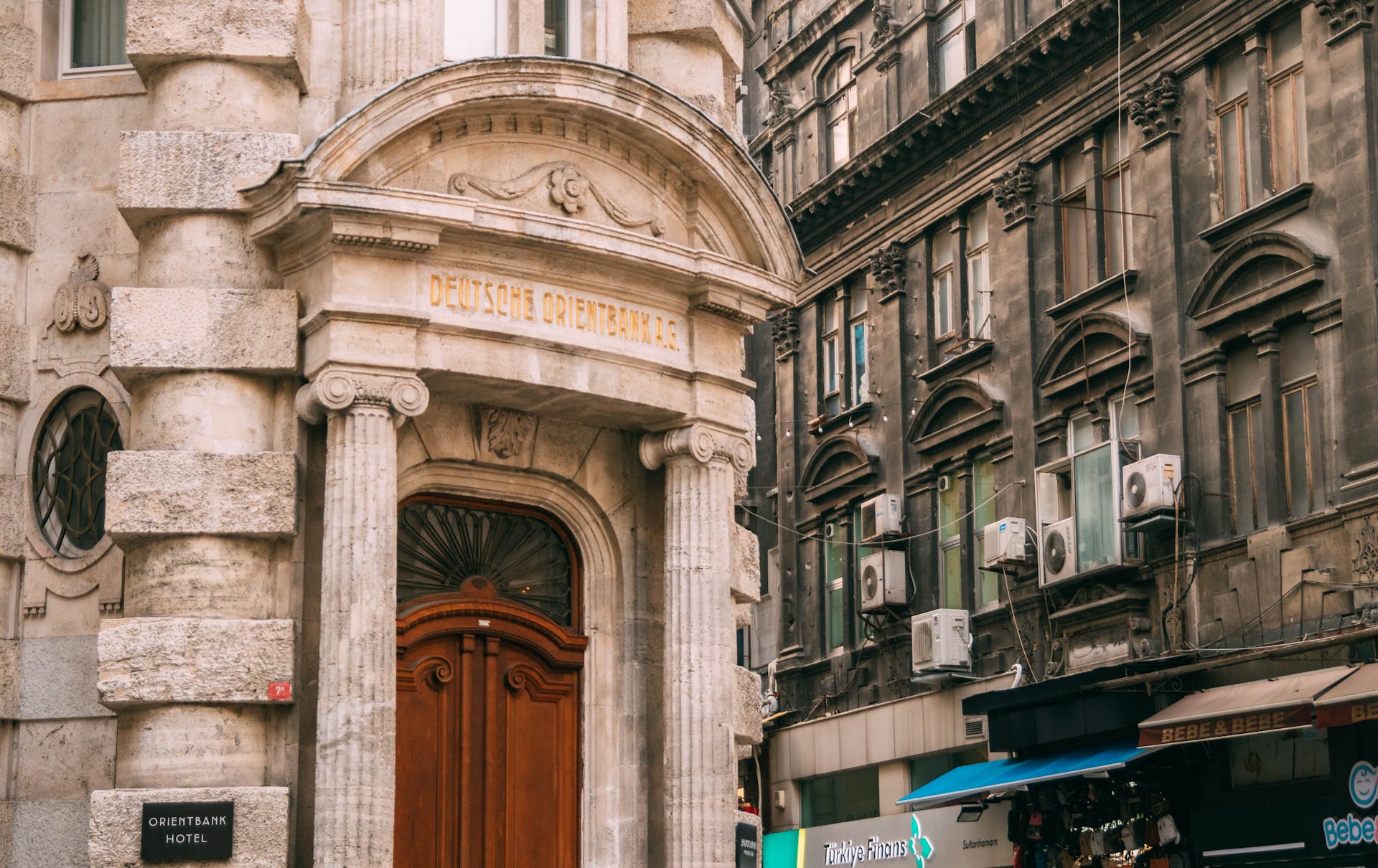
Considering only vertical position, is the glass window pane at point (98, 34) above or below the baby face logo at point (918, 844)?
above

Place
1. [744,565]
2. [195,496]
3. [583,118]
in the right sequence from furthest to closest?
[744,565], [583,118], [195,496]

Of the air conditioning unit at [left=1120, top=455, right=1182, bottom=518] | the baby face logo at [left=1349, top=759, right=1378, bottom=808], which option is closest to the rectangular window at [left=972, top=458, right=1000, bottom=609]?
the air conditioning unit at [left=1120, top=455, right=1182, bottom=518]

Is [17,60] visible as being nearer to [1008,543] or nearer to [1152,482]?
[1152,482]

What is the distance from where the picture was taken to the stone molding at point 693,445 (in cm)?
1505

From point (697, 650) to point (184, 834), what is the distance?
385 centimetres

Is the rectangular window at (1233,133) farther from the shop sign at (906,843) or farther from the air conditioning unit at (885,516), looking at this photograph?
the shop sign at (906,843)

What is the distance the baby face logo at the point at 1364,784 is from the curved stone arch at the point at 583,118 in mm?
10155

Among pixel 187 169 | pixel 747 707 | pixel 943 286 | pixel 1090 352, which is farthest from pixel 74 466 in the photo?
pixel 943 286

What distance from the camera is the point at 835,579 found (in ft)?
120

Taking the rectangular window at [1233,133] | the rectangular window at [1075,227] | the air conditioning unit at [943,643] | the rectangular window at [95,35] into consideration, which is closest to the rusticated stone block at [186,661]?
the rectangular window at [95,35]

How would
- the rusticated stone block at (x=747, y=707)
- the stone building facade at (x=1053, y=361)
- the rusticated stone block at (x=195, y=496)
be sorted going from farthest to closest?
the stone building facade at (x=1053, y=361) → the rusticated stone block at (x=747, y=707) → the rusticated stone block at (x=195, y=496)

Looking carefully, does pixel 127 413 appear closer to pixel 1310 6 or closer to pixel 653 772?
pixel 653 772

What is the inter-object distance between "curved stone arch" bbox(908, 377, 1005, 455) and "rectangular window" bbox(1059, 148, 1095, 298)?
7.51 ft

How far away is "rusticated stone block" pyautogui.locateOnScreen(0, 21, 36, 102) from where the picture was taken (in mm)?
14406
